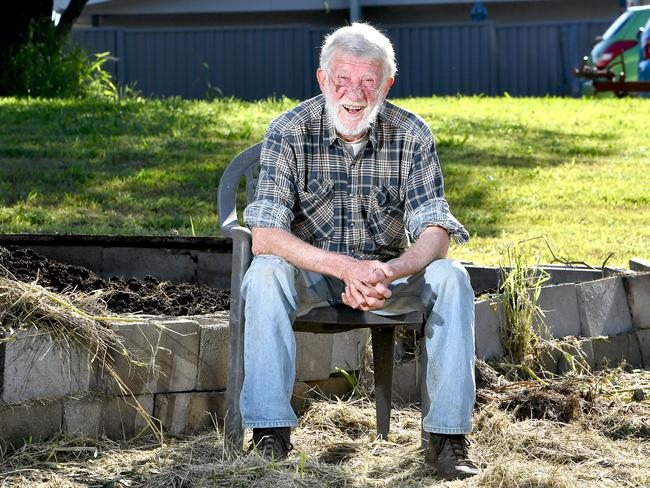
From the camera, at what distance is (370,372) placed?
15.5 feet

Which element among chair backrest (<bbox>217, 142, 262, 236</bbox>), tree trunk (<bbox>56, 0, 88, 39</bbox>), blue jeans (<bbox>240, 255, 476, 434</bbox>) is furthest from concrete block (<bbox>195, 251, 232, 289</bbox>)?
tree trunk (<bbox>56, 0, 88, 39</bbox>)

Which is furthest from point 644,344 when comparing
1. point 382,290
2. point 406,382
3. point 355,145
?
point 382,290

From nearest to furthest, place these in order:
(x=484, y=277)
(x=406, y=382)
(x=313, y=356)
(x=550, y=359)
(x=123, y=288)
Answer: (x=313, y=356), (x=406, y=382), (x=123, y=288), (x=550, y=359), (x=484, y=277)

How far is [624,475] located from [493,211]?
13.6 feet

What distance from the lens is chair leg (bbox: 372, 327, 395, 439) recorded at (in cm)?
424

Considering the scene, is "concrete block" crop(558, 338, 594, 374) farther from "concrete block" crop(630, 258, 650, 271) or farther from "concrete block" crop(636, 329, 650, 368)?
"concrete block" crop(630, 258, 650, 271)

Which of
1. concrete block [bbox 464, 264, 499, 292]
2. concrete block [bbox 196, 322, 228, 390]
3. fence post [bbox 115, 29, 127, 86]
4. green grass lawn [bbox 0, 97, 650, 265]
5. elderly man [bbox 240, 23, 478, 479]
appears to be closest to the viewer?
elderly man [bbox 240, 23, 478, 479]

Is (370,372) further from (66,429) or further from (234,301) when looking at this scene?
(66,429)

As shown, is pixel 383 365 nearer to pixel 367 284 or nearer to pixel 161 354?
pixel 367 284

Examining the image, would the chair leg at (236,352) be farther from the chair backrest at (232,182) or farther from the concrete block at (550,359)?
the concrete block at (550,359)

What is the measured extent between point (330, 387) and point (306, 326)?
663 mm

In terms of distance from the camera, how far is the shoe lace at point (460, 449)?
3.87 metres

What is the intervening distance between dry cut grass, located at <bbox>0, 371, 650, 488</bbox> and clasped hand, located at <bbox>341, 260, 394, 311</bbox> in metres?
0.51

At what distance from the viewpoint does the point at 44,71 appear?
12.9 meters
